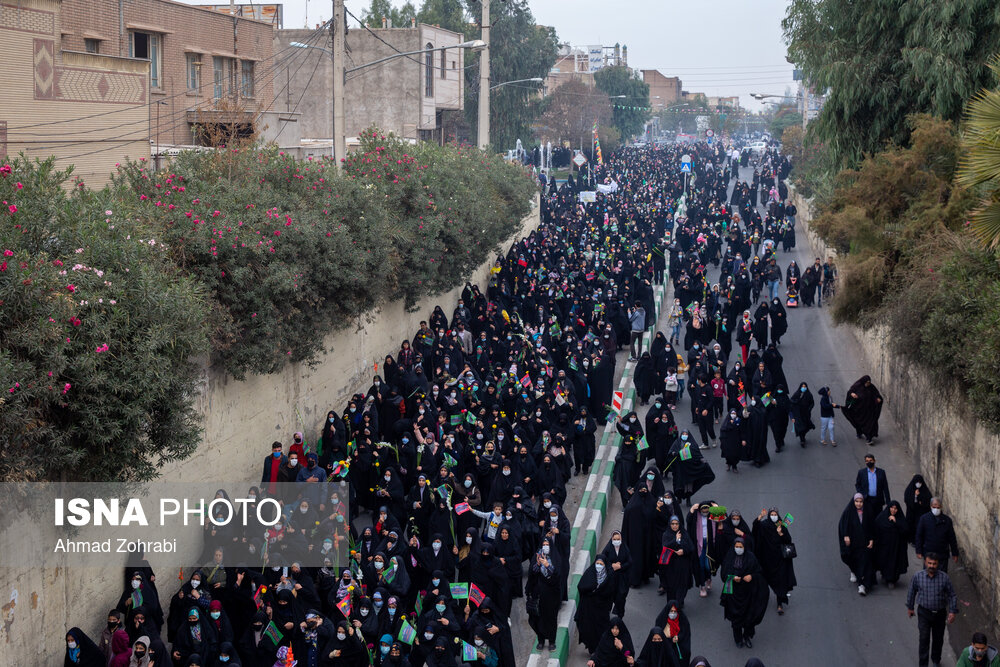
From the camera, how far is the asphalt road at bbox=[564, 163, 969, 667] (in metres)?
10.4

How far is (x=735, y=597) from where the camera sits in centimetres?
1037

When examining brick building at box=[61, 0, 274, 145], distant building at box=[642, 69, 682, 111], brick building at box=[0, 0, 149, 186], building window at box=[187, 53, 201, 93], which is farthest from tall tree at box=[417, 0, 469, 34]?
distant building at box=[642, 69, 682, 111]

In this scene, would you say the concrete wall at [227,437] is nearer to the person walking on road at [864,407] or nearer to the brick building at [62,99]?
the brick building at [62,99]

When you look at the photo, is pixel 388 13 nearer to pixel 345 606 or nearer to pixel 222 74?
pixel 222 74

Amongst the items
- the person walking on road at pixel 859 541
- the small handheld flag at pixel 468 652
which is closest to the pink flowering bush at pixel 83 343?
the small handheld flag at pixel 468 652

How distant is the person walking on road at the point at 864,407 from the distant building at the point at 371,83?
21.5m

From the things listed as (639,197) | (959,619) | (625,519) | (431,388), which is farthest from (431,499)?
(639,197)

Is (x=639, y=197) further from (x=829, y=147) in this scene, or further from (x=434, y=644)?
(x=434, y=644)

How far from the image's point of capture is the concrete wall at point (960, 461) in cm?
1081

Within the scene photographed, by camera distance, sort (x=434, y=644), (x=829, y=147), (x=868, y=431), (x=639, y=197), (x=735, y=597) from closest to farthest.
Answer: (x=434, y=644)
(x=735, y=597)
(x=868, y=431)
(x=829, y=147)
(x=639, y=197)

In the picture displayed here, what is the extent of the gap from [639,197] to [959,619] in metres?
30.4

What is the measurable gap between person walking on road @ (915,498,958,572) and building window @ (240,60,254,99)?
24.1m

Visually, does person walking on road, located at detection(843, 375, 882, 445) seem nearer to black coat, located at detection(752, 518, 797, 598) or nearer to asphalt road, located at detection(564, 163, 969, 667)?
asphalt road, located at detection(564, 163, 969, 667)

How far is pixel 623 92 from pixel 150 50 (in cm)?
6379
